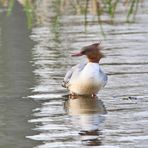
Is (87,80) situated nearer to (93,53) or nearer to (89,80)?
(89,80)

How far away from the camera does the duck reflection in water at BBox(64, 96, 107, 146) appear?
7953mm

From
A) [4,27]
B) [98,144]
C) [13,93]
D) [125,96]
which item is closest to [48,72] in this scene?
[13,93]

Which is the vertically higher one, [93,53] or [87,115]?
[93,53]

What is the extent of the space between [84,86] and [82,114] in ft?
4.68

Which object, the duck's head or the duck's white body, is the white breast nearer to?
the duck's white body

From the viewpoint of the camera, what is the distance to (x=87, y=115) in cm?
945

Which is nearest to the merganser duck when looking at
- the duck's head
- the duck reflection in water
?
the duck's head

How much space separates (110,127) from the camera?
28.0 feet

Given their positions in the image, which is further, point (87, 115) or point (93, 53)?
point (93, 53)

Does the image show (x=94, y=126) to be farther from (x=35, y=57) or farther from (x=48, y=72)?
(x=35, y=57)

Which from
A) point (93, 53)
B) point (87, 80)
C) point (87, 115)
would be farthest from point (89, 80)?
point (87, 115)

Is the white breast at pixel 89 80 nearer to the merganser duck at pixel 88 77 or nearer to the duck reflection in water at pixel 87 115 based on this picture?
the merganser duck at pixel 88 77

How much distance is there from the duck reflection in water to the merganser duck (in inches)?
6.2

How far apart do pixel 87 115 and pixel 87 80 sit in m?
1.46
